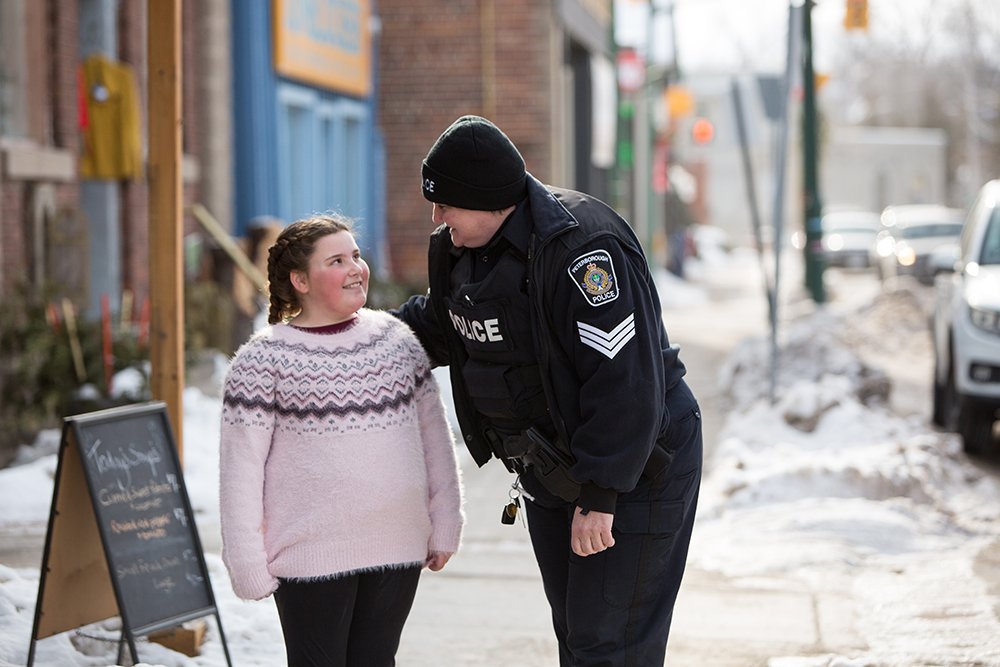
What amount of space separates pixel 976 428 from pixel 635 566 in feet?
23.2

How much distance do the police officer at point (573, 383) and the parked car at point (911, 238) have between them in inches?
991

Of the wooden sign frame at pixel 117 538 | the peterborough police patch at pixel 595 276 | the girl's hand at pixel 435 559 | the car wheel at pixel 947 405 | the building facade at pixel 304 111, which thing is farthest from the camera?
the building facade at pixel 304 111

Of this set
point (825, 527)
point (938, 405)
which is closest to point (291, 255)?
point (825, 527)

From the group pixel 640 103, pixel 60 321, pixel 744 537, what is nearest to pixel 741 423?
pixel 744 537

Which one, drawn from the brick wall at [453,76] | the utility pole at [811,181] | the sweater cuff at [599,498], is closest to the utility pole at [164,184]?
the sweater cuff at [599,498]

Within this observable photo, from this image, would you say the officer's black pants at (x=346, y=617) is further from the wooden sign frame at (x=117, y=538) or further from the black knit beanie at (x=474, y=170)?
the wooden sign frame at (x=117, y=538)

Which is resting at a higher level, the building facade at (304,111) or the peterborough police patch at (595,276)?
the building facade at (304,111)

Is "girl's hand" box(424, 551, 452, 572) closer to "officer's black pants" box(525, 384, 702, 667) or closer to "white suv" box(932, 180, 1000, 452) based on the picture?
"officer's black pants" box(525, 384, 702, 667)

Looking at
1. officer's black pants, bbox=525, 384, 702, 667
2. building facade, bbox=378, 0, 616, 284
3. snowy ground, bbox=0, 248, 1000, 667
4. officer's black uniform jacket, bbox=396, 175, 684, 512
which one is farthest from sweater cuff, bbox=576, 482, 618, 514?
building facade, bbox=378, 0, 616, 284

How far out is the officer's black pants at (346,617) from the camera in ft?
12.4

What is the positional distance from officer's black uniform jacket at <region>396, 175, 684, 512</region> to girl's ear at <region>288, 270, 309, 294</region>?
518 millimetres

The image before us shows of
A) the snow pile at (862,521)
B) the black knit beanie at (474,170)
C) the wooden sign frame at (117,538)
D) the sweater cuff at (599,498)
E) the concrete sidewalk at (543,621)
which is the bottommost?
the concrete sidewalk at (543,621)

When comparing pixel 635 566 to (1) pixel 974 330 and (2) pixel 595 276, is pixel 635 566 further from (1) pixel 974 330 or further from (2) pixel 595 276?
(1) pixel 974 330

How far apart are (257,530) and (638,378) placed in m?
0.97
